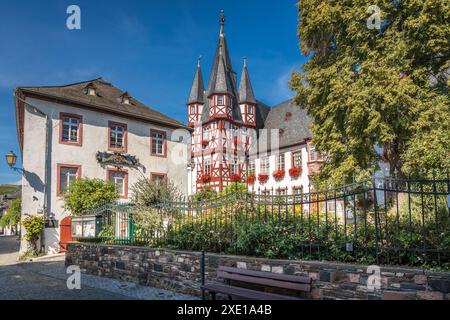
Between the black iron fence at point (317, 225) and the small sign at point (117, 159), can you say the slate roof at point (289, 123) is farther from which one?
the black iron fence at point (317, 225)

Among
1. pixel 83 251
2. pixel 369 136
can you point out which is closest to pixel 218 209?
pixel 83 251

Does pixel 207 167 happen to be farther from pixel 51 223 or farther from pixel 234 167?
pixel 51 223

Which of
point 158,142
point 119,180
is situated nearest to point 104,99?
point 158,142

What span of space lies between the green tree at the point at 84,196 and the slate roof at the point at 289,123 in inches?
671

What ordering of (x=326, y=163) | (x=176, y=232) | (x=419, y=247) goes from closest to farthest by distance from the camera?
(x=419, y=247) → (x=176, y=232) → (x=326, y=163)

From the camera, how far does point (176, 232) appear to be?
8.15 meters

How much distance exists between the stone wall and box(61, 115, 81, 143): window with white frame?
8.59 meters

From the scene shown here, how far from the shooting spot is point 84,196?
52.6ft

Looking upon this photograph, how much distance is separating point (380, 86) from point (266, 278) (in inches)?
349

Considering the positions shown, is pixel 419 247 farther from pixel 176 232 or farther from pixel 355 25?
pixel 355 25

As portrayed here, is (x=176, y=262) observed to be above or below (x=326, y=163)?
below

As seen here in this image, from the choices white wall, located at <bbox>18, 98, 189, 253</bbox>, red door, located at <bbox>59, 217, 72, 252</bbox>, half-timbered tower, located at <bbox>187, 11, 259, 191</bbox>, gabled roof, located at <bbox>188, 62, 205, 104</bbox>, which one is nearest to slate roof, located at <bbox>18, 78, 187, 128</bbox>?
white wall, located at <bbox>18, 98, 189, 253</bbox>
